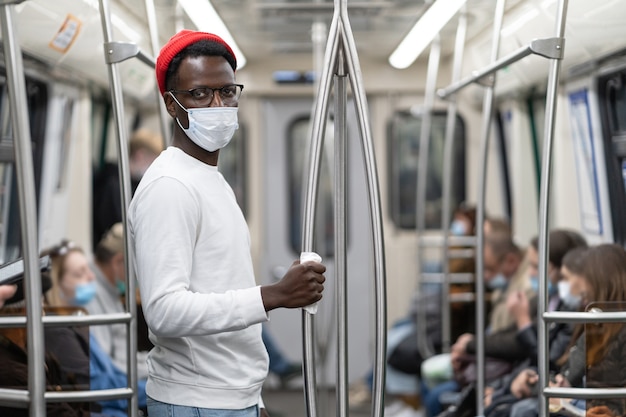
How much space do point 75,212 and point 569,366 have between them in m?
3.30

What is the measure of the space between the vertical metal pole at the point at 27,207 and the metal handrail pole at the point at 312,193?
0.63m

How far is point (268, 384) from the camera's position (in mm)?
7703

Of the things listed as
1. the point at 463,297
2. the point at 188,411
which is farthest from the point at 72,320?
the point at 463,297

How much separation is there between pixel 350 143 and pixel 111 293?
3439 mm

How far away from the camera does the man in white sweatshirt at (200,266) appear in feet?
6.58

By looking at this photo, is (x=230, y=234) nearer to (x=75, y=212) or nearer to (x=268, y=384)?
(x=75, y=212)

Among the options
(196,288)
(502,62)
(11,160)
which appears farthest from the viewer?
(11,160)

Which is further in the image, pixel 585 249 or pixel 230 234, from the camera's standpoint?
pixel 585 249

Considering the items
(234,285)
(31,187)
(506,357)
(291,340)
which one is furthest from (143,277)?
(291,340)

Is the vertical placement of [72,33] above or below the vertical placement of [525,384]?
above

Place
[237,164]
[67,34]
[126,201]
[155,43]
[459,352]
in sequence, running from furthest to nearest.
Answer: [237,164], [459,352], [67,34], [155,43], [126,201]

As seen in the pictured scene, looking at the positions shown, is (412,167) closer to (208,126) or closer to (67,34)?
(67,34)

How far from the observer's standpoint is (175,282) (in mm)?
1995

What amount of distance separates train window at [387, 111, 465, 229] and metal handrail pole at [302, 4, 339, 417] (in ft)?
17.1
